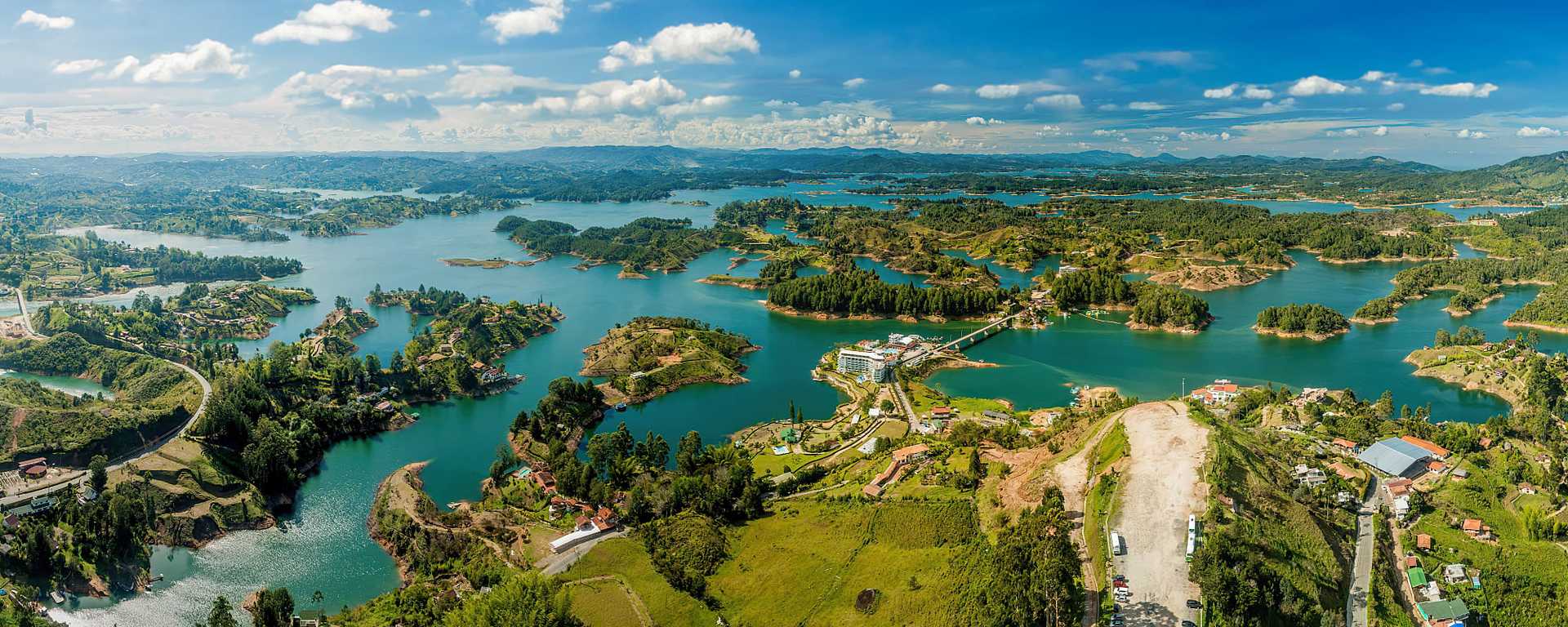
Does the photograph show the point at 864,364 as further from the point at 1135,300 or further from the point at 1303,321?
the point at 1303,321

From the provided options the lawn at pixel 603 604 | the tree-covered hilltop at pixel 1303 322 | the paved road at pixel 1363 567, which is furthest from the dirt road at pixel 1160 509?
the tree-covered hilltop at pixel 1303 322

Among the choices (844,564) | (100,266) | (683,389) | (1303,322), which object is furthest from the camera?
(100,266)

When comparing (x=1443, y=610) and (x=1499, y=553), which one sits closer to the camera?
(x=1443, y=610)

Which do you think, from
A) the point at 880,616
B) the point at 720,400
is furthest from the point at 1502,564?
A: the point at 720,400

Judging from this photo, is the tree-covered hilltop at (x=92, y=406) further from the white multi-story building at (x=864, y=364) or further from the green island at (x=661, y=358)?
the white multi-story building at (x=864, y=364)

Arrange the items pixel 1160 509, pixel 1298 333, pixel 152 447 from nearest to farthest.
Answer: pixel 1160 509
pixel 152 447
pixel 1298 333

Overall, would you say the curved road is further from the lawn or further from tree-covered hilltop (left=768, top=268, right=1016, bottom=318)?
tree-covered hilltop (left=768, top=268, right=1016, bottom=318)

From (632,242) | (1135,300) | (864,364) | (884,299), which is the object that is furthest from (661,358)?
(632,242)
